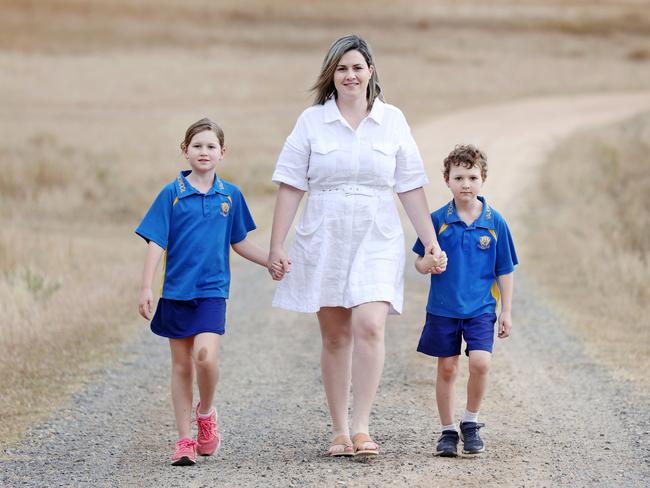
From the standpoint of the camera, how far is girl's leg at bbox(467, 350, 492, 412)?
5582 mm

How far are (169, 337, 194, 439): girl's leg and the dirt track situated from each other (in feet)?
0.74

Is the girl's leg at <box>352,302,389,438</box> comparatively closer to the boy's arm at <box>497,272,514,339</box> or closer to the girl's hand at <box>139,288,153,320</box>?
the boy's arm at <box>497,272,514,339</box>

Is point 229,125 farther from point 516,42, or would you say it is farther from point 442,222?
point 516,42

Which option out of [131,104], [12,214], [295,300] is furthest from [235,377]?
[131,104]

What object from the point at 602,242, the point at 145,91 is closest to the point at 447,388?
the point at 602,242

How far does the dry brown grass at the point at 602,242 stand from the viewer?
9.12 meters

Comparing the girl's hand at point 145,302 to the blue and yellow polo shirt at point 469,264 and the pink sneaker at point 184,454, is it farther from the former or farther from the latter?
the blue and yellow polo shirt at point 469,264

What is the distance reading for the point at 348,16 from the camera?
230 feet

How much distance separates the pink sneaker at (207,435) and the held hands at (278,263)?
0.76 m

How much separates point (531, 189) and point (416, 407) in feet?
40.0

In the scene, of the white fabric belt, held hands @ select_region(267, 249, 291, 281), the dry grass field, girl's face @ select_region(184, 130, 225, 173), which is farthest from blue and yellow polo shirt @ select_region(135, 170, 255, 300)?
the dry grass field

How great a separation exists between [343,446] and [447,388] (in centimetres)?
58

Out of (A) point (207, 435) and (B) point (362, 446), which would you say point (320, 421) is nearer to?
(A) point (207, 435)

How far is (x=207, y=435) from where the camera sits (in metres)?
5.76
